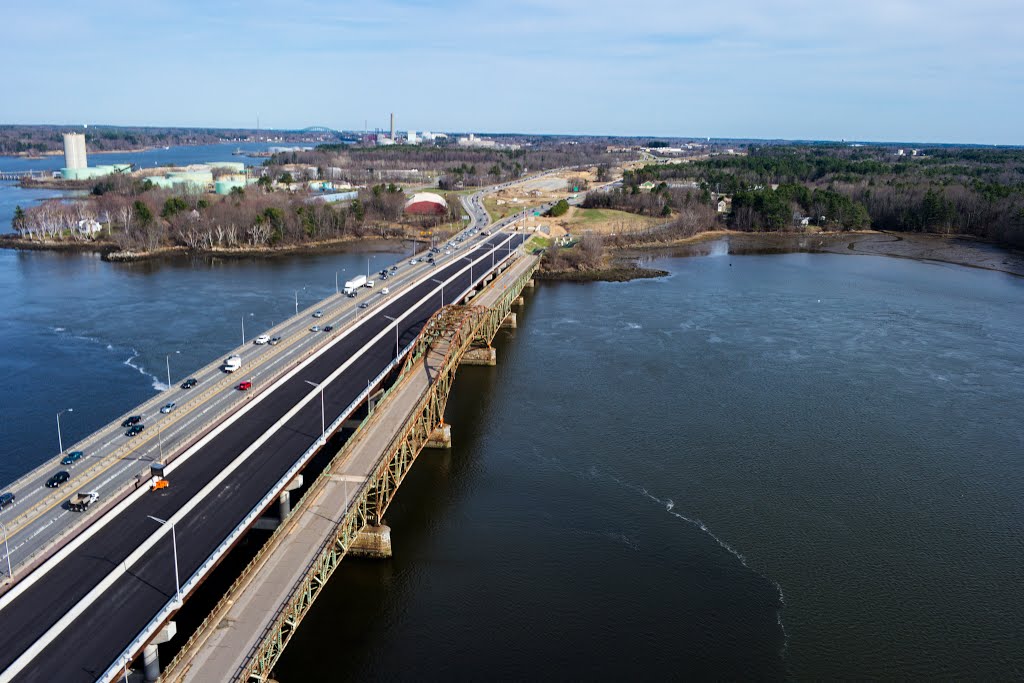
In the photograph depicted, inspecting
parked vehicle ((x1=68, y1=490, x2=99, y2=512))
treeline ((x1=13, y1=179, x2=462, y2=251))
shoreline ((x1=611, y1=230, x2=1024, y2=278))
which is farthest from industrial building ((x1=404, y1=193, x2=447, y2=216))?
parked vehicle ((x1=68, y1=490, x2=99, y2=512))

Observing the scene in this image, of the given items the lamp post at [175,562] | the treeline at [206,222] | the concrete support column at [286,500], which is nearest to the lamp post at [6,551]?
the lamp post at [175,562]

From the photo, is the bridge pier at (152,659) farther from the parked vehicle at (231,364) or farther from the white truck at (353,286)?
the white truck at (353,286)

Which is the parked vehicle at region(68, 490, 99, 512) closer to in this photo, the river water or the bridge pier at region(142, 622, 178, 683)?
the bridge pier at region(142, 622, 178, 683)

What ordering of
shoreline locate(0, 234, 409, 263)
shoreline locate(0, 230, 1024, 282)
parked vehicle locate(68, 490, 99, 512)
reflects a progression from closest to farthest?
parked vehicle locate(68, 490, 99, 512) < shoreline locate(0, 230, 1024, 282) < shoreline locate(0, 234, 409, 263)

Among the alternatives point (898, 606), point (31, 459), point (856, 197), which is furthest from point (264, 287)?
point (856, 197)

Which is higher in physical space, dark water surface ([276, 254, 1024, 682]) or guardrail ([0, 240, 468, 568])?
guardrail ([0, 240, 468, 568])

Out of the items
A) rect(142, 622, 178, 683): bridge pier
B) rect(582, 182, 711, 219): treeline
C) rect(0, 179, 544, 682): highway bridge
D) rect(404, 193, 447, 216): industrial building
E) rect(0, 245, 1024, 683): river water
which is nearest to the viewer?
rect(0, 179, 544, 682): highway bridge

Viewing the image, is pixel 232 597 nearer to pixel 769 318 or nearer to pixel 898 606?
pixel 898 606

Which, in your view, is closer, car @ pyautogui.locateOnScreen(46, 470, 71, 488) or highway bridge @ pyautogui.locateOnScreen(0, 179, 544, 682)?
highway bridge @ pyautogui.locateOnScreen(0, 179, 544, 682)
